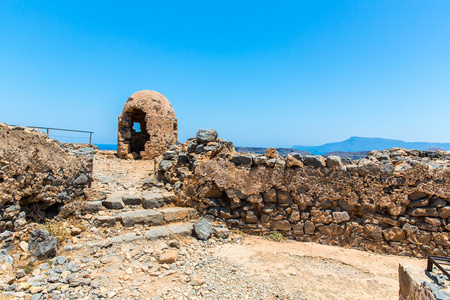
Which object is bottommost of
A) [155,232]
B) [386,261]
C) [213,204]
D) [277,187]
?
[386,261]

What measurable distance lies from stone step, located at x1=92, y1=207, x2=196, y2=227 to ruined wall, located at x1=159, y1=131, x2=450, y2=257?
1.31ft

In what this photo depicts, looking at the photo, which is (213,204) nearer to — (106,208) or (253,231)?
(253,231)

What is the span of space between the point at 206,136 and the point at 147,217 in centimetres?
282

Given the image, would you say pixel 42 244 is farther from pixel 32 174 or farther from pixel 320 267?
pixel 320 267

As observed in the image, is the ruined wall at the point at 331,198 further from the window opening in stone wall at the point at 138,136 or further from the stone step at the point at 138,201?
the window opening in stone wall at the point at 138,136

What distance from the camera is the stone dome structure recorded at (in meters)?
12.6

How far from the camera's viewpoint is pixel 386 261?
16.7 ft

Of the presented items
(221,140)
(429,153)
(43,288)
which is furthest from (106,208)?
(429,153)

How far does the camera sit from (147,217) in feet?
17.8

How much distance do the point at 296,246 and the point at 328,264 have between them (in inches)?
34.8

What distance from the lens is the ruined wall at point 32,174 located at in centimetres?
419

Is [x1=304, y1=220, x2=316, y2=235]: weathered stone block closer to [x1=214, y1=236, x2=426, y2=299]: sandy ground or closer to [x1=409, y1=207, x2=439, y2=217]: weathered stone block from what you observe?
[x1=214, y1=236, x2=426, y2=299]: sandy ground

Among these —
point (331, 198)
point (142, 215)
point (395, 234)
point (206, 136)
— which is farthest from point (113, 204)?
point (395, 234)

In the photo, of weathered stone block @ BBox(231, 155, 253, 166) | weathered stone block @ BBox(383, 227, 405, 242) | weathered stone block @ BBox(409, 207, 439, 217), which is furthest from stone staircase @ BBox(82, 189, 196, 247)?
weathered stone block @ BBox(409, 207, 439, 217)
